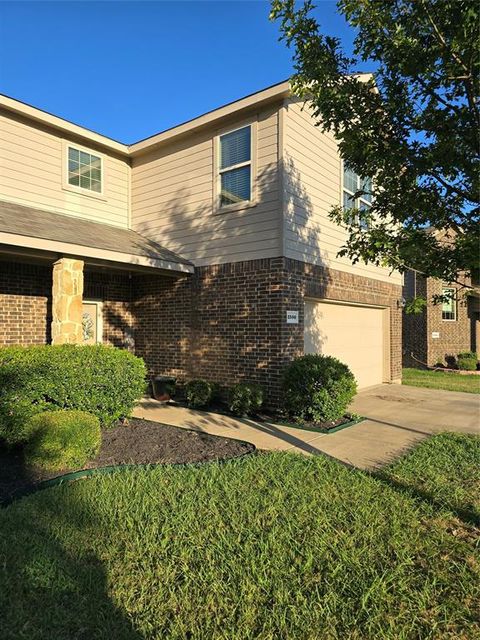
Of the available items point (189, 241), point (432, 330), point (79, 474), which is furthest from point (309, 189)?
point (432, 330)

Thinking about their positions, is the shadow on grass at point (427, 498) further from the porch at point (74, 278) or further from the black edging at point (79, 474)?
the porch at point (74, 278)

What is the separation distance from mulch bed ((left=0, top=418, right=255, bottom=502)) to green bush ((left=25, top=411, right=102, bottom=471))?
0.38 ft

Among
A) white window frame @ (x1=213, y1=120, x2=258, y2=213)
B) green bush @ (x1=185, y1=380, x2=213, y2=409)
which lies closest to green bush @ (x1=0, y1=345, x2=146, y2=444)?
green bush @ (x1=185, y1=380, x2=213, y2=409)

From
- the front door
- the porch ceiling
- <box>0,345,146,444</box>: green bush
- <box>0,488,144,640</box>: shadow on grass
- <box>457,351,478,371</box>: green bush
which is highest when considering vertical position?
the porch ceiling

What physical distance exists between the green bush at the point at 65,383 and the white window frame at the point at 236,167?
3.81m

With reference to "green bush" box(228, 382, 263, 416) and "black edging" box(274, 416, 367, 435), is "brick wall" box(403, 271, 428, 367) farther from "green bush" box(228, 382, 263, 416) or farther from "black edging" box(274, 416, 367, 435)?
"green bush" box(228, 382, 263, 416)

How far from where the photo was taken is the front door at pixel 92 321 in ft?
33.2

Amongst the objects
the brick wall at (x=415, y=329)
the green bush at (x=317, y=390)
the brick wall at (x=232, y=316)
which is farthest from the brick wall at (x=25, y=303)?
the brick wall at (x=415, y=329)

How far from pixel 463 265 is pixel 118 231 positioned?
825 cm

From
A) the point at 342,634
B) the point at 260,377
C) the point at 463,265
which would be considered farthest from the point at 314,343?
the point at 342,634

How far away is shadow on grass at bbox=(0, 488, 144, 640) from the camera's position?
2.42m

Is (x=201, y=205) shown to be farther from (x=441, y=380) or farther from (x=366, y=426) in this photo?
(x=441, y=380)

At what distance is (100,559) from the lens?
121 inches

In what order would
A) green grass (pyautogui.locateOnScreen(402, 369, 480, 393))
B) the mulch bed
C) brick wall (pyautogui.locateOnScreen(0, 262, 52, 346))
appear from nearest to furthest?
1. the mulch bed
2. brick wall (pyautogui.locateOnScreen(0, 262, 52, 346))
3. green grass (pyautogui.locateOnScreen(402, 369, 480, 393))
